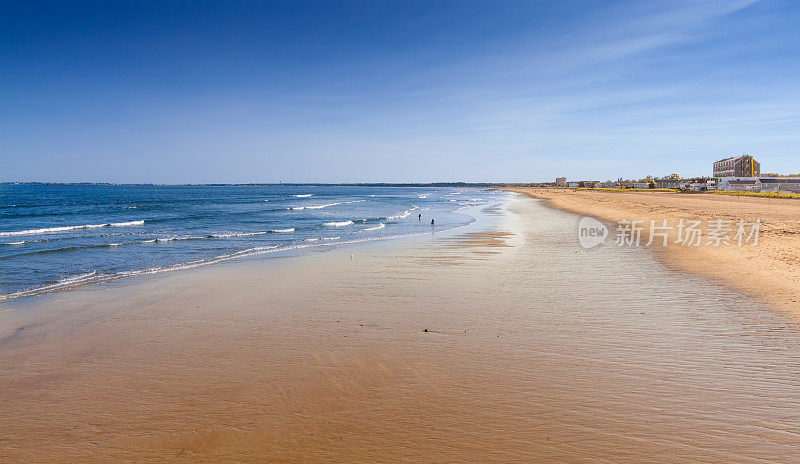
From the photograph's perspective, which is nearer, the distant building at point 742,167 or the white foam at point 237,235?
the white foam at point 237,235

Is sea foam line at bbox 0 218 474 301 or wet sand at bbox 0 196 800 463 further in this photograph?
sea foam line at bbox 0 218 474 301

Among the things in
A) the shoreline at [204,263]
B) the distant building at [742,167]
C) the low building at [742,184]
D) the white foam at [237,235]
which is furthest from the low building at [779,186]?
the white foam at [237,235]

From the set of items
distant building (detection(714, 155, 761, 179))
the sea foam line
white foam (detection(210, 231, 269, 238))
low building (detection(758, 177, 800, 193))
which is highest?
distant building (detection(714, 155, 761, 179))

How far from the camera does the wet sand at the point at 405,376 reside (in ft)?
13.7

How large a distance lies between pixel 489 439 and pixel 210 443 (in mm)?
2911

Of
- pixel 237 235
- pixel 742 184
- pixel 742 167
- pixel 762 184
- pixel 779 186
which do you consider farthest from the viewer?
pixel 742 167

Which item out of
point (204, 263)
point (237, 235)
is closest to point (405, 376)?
point (204, 263)

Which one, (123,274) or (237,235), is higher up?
(237,235)

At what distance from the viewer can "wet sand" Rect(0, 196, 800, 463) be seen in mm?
4180

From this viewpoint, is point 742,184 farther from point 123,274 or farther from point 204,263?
point 123,274

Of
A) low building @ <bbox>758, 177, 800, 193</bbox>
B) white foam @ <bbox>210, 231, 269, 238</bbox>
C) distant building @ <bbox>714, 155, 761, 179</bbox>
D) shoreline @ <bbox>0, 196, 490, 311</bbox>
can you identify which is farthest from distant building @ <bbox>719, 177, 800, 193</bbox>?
white foam @ <bbox>210, 231, 269, 238</bbox>

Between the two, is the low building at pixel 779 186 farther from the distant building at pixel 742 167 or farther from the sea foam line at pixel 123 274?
the sea foam line at pixel 123 274

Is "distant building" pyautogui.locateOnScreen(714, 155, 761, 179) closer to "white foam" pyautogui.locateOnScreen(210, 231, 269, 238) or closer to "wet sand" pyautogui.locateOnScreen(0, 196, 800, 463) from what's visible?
"white foam" pyautogui.locateOnScreen(210, 231, 269, 238)

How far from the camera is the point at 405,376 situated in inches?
225
